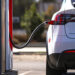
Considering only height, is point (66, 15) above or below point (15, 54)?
above

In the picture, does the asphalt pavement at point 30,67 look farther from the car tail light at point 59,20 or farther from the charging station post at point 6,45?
the car tail light at point 59,20

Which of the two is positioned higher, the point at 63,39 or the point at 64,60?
the point at 63,39

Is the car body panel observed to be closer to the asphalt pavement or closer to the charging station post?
the charging station post

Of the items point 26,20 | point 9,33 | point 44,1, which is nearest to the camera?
point 9,33

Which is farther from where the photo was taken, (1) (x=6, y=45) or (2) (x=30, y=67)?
(2) (x=30, y=67)

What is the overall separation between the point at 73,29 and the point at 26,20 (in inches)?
938

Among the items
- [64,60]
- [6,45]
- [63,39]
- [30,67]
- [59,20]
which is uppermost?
[59,20]

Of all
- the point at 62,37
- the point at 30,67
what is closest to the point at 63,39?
the point at 62,37

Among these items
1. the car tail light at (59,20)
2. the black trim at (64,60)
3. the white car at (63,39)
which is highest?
the car tail light at (59,20)

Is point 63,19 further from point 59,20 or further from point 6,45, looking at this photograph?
point 6,45

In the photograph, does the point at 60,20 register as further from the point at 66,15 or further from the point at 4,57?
the point at 4,57

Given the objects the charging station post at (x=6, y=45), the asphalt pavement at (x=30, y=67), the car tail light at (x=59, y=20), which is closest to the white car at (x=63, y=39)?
the car tail light at (x=59, y=20)

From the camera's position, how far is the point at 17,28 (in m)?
40.7

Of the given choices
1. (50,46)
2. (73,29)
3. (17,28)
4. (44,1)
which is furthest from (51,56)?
(44,1)
